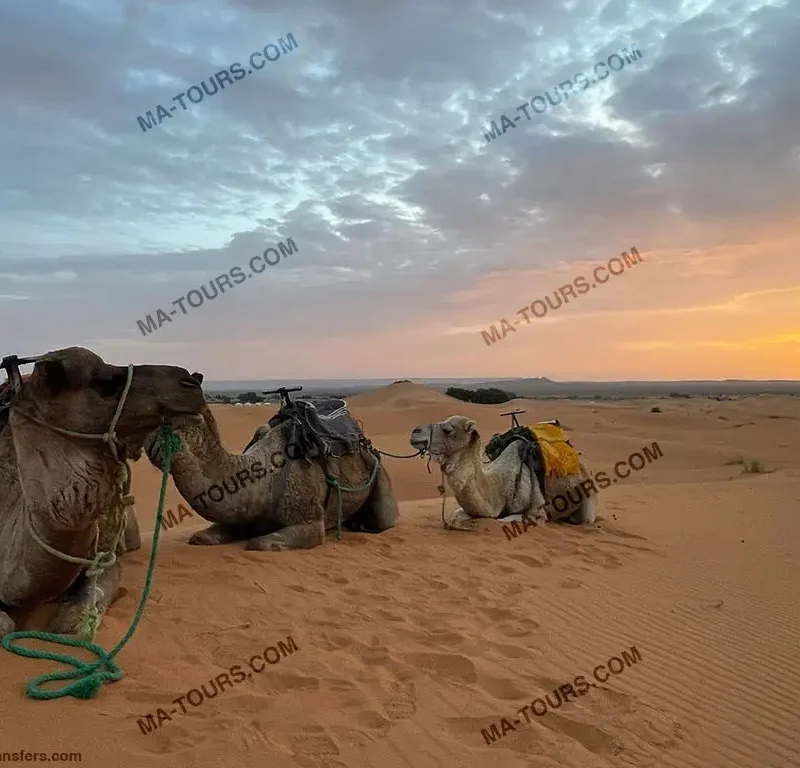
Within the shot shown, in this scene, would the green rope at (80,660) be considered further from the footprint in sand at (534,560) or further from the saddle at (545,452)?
the saddle at (545,452)

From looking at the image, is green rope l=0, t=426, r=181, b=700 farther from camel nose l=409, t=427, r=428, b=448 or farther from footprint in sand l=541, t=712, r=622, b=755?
camel nose l=409, t=427, r=428, b=448

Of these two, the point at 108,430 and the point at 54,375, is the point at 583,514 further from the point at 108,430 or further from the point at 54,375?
the point at 54,375

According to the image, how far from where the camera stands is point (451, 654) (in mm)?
4051

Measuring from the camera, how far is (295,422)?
7.18m

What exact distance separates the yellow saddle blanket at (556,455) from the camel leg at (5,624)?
633 centimetres

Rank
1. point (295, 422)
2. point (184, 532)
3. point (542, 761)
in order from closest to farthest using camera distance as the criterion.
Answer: point (542, 761) < point (295, 422) < point (184, 532)

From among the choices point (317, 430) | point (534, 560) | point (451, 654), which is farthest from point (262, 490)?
point (451, 654)

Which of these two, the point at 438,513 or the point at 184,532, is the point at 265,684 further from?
the point at 438,513

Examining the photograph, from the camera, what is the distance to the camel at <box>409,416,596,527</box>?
8.04 metres

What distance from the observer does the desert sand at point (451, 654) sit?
3.01 m

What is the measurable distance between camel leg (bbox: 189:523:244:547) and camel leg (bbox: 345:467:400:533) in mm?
1392

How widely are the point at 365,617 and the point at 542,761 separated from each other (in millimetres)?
1872

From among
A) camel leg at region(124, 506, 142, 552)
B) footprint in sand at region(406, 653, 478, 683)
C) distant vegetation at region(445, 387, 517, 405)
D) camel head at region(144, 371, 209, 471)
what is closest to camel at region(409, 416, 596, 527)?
camel head at region(144, 371, 209, 471)

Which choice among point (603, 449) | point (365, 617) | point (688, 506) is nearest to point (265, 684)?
point (365, 617)
